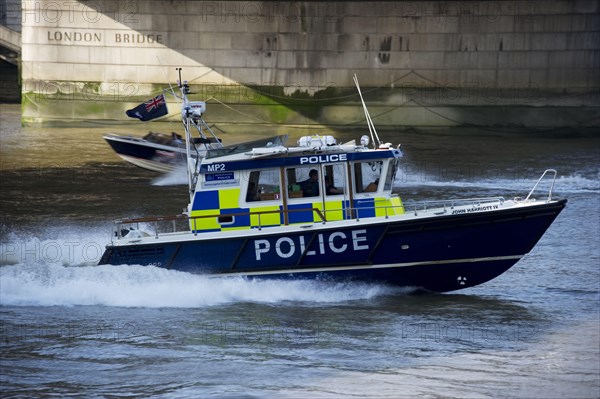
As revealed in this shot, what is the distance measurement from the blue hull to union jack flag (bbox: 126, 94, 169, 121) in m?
2.11

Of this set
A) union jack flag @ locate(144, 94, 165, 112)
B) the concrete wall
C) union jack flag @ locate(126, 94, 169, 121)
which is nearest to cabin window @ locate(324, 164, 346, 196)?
union jack flag @ locate(126, 94, 169, 121)

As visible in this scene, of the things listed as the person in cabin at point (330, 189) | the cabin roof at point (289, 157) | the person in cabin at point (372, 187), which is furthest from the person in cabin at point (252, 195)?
the person in cabin at point (372, 187)

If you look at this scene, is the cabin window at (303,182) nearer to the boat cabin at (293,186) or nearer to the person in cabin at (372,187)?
the boat cabin at (293,186)

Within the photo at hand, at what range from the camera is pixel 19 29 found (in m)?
44.9

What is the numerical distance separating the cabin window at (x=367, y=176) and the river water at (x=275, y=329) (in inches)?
60.0

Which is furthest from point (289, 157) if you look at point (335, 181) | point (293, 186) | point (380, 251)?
point (380, 251)

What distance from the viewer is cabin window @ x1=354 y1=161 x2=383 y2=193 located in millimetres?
17156

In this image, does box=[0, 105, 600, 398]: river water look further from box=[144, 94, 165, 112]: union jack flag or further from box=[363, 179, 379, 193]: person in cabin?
box=[144, 94, 165, 112]: union jack flag

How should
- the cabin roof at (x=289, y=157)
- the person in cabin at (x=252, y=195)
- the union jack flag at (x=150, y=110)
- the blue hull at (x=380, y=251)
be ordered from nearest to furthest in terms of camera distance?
the blue hull at (x=380, y=251) → the cabin roof at (x=289, y=157) → the person in cabin at (x=252, y=195) → the union jack flag at (x=150, y=110)

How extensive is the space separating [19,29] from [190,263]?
30546 millimetres

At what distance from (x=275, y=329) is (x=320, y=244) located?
170 cm

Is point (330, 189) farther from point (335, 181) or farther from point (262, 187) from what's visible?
point (262, 187)

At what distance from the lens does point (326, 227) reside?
1675 cm

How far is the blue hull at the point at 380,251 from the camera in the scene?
16766 mm
